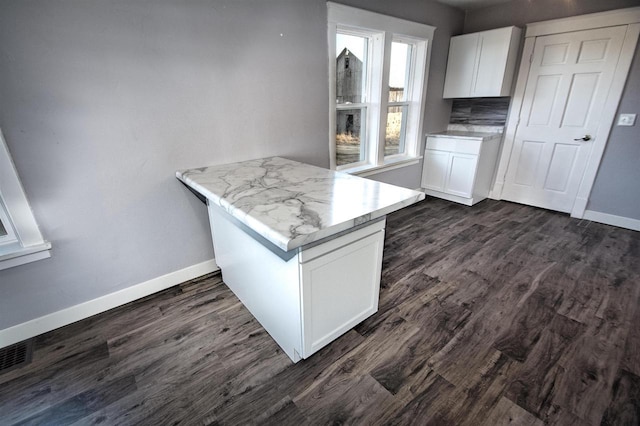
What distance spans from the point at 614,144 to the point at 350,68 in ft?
9.56

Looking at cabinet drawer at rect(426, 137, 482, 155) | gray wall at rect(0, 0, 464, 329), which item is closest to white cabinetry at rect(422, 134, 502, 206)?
cabinet drawer at rect(426, 137, 482, 155)

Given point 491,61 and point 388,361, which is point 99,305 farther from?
point 491,61

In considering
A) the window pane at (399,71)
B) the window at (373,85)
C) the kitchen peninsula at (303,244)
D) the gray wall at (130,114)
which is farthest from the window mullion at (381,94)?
the kitchen peninsula at (303,244)

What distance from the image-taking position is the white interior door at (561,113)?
3016 millimetres

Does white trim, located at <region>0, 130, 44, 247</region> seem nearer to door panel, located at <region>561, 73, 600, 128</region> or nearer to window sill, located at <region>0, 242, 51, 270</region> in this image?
window sill, located at <region>0, 242, 51, 270</region>

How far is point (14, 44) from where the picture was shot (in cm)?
142

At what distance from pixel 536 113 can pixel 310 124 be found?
2.89 metres

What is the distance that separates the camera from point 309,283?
1354 millimetres

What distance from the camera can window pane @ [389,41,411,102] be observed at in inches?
132

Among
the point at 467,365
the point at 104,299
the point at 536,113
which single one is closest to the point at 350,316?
the point at 467,365

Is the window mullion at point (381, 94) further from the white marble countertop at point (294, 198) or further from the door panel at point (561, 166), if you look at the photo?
the door panel at point (561, 166)

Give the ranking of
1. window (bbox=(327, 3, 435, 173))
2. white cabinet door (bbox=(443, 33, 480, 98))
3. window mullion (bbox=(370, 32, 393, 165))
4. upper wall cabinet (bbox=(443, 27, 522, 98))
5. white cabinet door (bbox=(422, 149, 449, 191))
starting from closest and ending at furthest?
1. window (bbox=(327, 3, 435, 173))
2. window mullion (bbox=(370, 32, 393, 165))
3. upper wall cabinet (bbox=(443, 27, 522, 98))
4. white cabinet door (bbox=(443, 33, 480, 98))
5. white cabinet door (bbox=(422, 149, 449, 191))

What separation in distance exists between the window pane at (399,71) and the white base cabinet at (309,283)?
97.5 inches

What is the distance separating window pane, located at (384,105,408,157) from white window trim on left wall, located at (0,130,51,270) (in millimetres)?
3220
